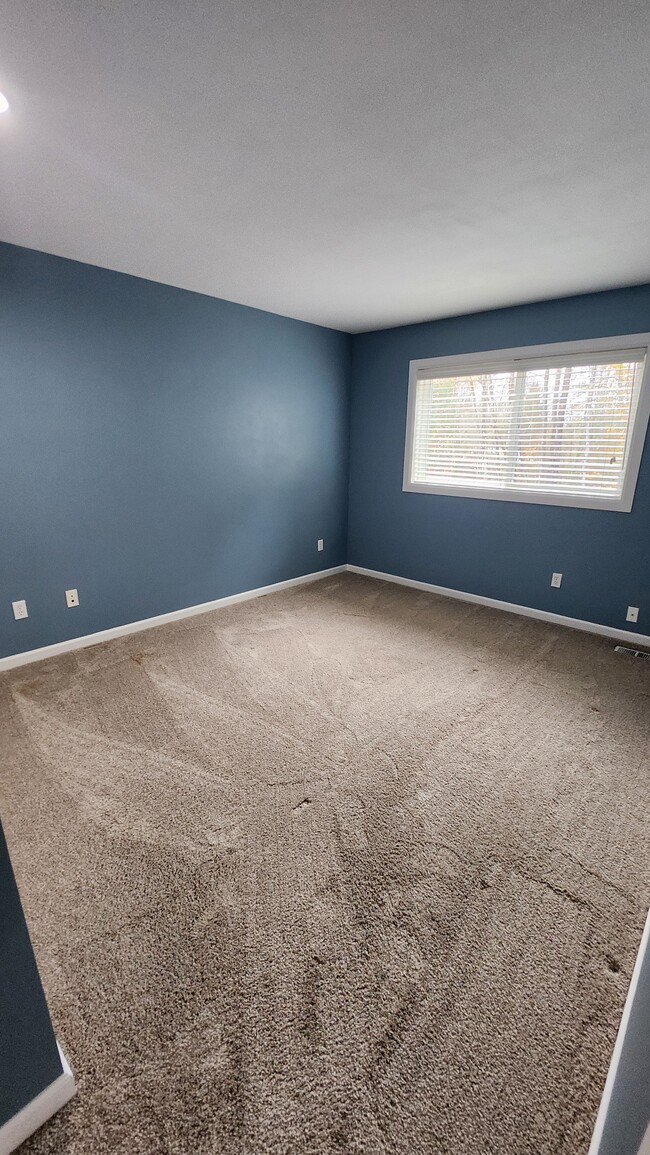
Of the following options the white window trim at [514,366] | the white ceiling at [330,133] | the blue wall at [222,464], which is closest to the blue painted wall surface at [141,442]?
the blue wall at [222,464]

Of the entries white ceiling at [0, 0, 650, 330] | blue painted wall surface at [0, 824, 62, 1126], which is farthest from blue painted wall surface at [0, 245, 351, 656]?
blue painted wall surface at [0, 824, 62, 1126]

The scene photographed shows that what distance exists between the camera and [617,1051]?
1.11 m

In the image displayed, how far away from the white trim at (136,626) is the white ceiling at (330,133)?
7.70 ft

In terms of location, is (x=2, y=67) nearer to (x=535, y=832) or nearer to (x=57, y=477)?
(x=57, y=477)

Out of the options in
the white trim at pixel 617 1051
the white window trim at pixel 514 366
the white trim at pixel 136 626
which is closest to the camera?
the white trim at pixel 617 1051

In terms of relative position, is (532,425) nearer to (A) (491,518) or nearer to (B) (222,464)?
(A) (491,518)

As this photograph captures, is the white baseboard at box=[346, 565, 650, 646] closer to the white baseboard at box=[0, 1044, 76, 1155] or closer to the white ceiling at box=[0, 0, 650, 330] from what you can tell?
the white ceiling at box=[0, 0, 650, 330]

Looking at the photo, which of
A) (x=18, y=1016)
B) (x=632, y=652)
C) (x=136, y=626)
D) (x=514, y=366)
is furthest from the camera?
(x=514, y=366)

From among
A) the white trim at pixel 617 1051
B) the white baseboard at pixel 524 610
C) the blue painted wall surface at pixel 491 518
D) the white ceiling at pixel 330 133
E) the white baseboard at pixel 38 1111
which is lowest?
the white trim at pixel 617 1051

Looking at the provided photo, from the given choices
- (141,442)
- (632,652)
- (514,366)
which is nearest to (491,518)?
(514,366)

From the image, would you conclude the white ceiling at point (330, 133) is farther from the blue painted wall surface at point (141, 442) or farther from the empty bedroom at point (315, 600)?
the blue painted wall surface at point (141, 442)

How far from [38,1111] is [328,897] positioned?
80 cm

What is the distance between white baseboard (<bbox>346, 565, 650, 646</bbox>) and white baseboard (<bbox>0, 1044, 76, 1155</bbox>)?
146 inches

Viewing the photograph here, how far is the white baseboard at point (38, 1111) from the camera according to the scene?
916 mm
